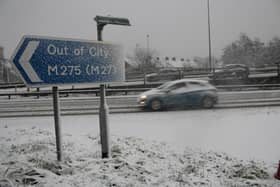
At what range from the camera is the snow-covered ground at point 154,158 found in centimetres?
265

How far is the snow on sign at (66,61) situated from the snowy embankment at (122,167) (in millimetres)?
1285

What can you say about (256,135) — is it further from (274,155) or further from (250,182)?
(250,182)

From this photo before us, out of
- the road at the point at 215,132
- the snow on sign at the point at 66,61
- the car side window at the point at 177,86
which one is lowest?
the road at the point at 215,132

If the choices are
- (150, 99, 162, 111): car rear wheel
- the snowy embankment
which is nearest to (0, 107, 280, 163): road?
the snowy embankment

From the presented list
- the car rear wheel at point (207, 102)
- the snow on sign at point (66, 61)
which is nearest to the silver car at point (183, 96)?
the car rear wheel at point (207, 102)

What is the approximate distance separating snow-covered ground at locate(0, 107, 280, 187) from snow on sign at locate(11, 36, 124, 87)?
1330mm

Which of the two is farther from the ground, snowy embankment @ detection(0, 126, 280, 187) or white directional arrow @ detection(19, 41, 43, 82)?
white directional arrow @ detection(19, 41, 43, 82)

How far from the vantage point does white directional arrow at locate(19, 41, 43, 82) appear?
2652 mm

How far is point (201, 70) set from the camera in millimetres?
13133

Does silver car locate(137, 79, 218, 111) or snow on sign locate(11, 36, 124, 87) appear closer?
snow on sign locate(11, 36, 124, 87)

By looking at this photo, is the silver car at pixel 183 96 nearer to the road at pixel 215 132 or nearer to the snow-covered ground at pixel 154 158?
the road at pixel 215 132

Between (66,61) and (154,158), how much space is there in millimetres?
2303

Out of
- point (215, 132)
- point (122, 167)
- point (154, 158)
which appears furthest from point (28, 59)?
point (215, 132)

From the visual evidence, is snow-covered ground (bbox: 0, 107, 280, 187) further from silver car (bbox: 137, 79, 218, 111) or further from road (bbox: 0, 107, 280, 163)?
silver car (bbox: 137, 79, 218, 111)
